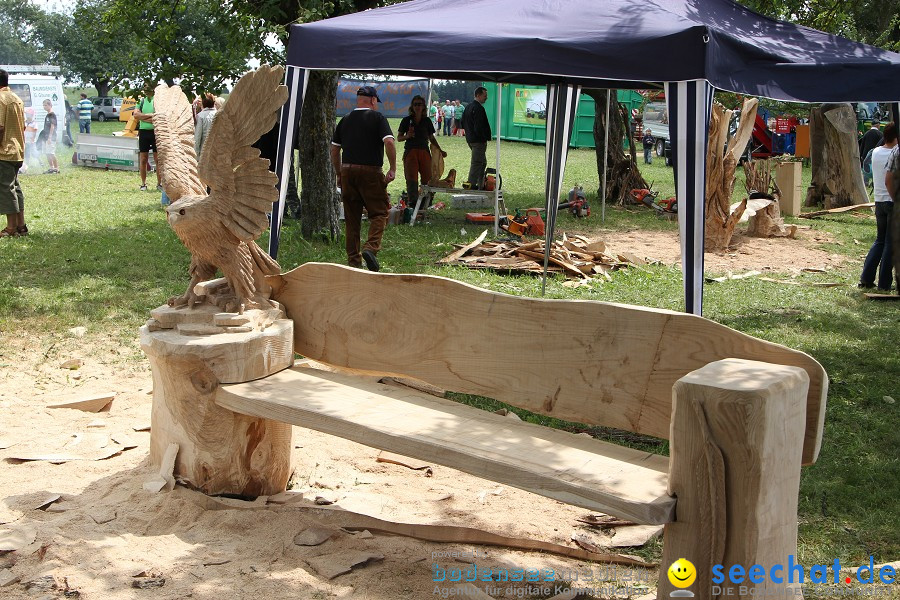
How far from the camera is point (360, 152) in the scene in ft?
27.1

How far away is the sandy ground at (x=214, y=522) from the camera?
3.07m

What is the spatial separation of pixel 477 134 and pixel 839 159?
6.35m

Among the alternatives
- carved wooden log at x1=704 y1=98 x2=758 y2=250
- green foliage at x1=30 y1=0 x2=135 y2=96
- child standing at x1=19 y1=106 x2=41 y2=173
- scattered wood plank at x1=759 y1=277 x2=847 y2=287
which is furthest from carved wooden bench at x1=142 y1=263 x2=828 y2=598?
green foliage at x1=30 y1=0 x2=135 y2=96

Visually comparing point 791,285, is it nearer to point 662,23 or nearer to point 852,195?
point 662,23

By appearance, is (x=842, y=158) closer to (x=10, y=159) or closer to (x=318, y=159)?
(x=318, y=159)

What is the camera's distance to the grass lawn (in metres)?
3.95

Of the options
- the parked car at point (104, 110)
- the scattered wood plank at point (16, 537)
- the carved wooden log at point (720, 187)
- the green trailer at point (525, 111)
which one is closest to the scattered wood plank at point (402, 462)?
the scattered wood plank at point (16, 537)

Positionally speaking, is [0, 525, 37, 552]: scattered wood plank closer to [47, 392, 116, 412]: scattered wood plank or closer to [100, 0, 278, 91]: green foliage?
[47, 392, 116, 412]: scattered wood plank

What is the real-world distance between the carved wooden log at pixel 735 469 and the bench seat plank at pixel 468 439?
10 centimetres

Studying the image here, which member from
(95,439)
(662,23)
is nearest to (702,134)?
(662,23)

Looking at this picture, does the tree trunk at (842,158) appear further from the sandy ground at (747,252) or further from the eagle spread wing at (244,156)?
the eagle spread wing at (244,156)

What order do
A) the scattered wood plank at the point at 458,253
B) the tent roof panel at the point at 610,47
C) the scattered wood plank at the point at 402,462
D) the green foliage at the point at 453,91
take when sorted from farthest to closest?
the green foliage at the point at 453,91 → the scattered wood plank at the point at 458,253 → the tent roof panel at the point at 610,47 → the scattered wood plank at the point at 402,462

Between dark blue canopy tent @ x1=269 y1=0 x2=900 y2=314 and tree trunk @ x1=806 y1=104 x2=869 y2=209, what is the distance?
9.32m

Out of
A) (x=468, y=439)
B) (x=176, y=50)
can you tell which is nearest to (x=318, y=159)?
(x=176, y=50)
